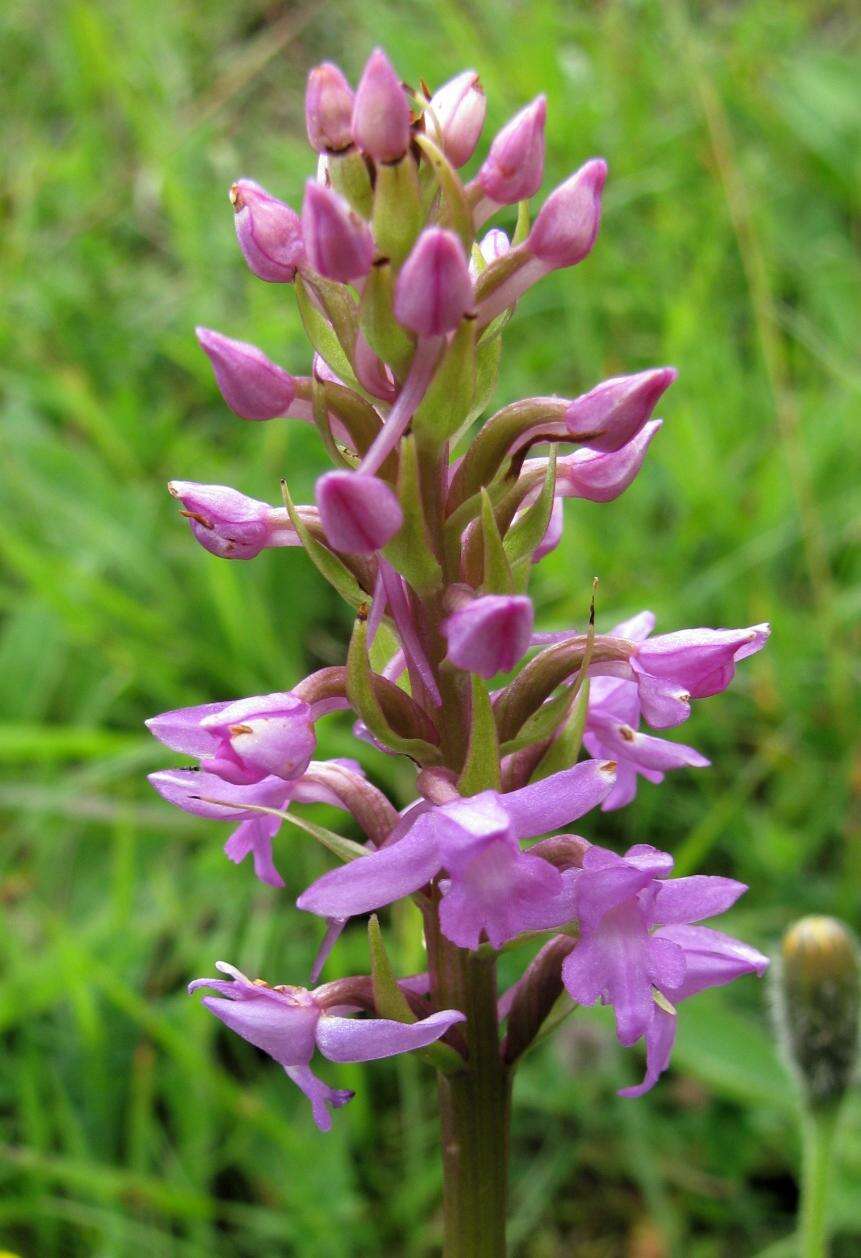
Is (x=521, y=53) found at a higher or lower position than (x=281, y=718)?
higher

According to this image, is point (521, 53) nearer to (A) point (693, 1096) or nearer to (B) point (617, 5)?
(B) point (617, 5)

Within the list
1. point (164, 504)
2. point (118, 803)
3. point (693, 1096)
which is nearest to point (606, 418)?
point (693, 1096)

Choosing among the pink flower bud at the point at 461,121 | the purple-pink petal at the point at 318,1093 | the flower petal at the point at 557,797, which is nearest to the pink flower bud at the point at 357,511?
the flower petal at the point at 557,797

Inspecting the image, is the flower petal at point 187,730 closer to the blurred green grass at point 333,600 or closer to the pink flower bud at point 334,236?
the pink flower bud at point 334,236

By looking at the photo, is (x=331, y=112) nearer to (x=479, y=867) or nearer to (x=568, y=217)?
(x=568, y=217)

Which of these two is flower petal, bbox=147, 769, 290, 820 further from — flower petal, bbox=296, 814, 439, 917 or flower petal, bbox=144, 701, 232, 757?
flower petal, bbox=296, 814, 439, 917

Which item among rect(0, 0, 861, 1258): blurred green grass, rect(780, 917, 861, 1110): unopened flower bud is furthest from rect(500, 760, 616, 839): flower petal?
rect(0, 0, 861, 1258): blurred green grass
